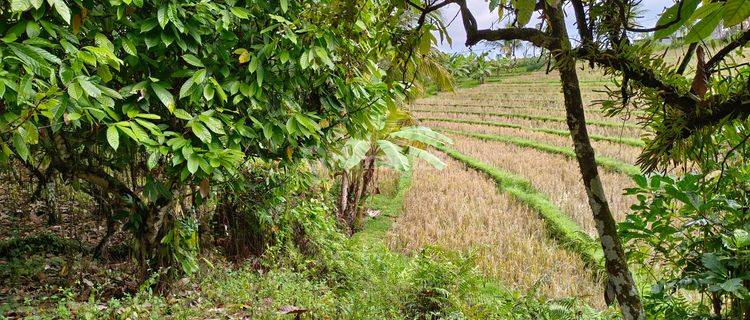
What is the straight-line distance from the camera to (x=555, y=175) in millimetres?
9023

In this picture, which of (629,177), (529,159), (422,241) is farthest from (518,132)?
(422,241)

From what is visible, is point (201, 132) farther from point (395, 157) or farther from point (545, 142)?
point (545, 142)

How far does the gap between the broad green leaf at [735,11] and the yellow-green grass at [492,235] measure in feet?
8.61

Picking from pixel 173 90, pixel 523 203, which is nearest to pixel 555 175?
pixel 523 203

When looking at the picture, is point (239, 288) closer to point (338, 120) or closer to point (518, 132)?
point (338, 120)

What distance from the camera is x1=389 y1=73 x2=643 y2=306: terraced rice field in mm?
4598

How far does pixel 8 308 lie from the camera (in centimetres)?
238

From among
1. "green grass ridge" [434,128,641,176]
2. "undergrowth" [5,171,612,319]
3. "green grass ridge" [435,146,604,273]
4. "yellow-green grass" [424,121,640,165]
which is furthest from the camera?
"yellow-green grass" [424,121,640,165]

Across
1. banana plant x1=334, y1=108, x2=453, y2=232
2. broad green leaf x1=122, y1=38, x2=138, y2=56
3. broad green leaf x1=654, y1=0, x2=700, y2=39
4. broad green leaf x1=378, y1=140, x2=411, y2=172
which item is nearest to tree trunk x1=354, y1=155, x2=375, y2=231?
banana plant x1=334, y1=108, x2=453, y2=232

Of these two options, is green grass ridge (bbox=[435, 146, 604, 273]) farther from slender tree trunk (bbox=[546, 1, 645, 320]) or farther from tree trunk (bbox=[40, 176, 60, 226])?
tree trunk (bbox=[40, 176, 60, 226])

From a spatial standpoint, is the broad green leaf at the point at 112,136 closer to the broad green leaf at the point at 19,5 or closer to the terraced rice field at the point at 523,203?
the broad green leaf at the point at 19,5

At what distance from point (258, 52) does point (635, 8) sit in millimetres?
1946

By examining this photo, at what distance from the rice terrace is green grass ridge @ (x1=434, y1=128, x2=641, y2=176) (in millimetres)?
3136

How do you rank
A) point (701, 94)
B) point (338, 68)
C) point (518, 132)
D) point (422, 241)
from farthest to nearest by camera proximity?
point (518, 132) < point (422, 241) < point (338, 68) < point (701, 94)
